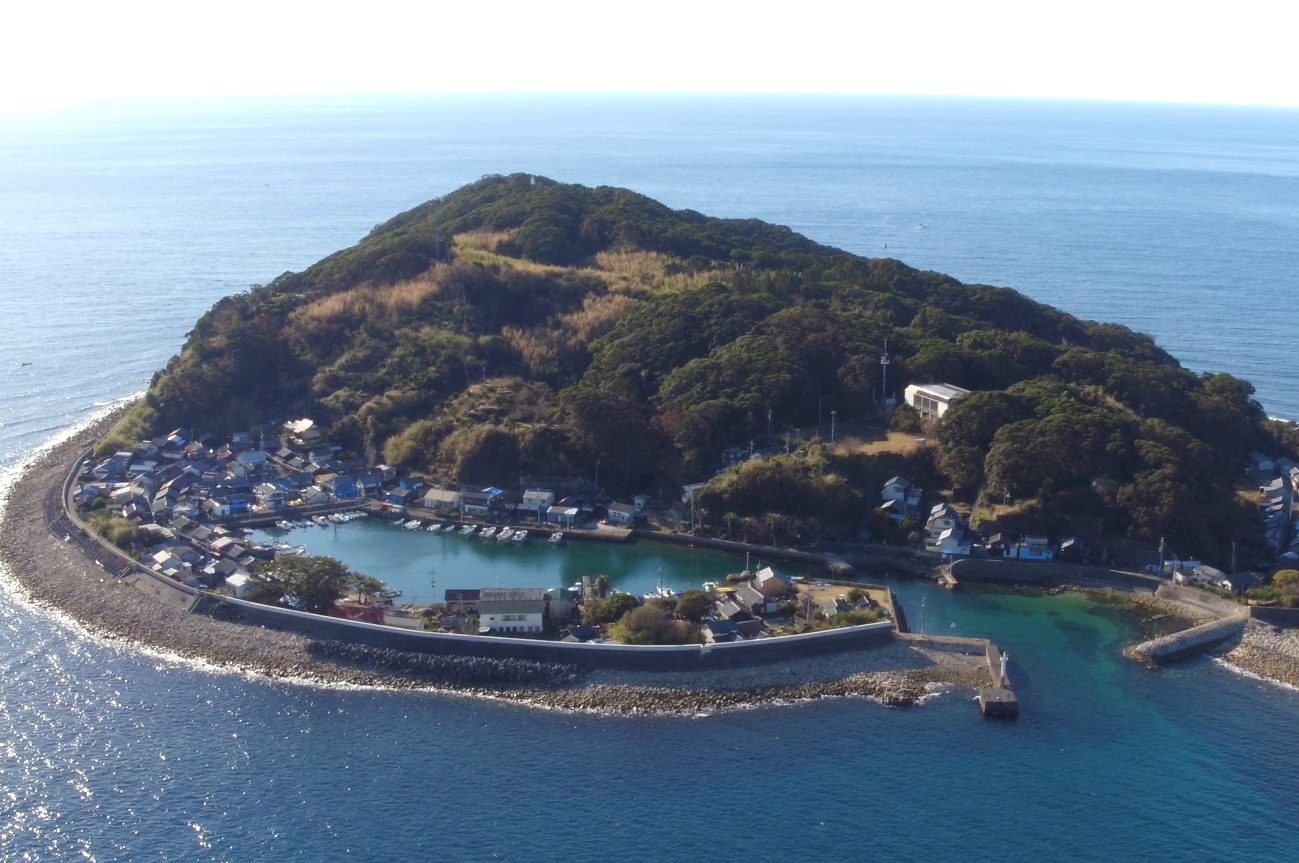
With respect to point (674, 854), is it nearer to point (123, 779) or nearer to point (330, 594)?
point (123, 779)

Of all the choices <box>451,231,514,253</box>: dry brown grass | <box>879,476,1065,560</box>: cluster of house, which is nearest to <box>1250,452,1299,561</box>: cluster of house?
<box>879,476,1065,560</box>: cluster of house

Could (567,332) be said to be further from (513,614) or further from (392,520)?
(513,614)

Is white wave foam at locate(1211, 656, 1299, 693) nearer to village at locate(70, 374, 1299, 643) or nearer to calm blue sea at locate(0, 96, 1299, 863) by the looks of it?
calm blue sea at locate(0, 96, 1299, 863)

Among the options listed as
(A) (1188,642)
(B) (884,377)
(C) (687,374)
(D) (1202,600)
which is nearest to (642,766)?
(A) (1188,642)

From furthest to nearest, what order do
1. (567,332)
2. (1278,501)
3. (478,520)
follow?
(567,332) → (478,520) → (1278,501)

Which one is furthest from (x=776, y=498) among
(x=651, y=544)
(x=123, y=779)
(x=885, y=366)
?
(x=123, y=779)

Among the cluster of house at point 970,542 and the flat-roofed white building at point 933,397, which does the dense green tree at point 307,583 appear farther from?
the flat-roofed white building at point 933,397

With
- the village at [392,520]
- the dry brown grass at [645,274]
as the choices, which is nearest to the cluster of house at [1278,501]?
the village at [392,520]

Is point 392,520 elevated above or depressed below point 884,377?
below
